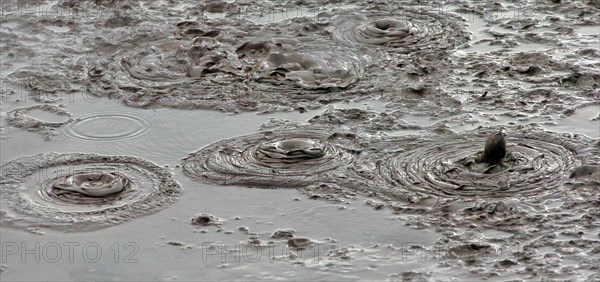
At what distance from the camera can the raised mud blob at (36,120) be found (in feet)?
26.1

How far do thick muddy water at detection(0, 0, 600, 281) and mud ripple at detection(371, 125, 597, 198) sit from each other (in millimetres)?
14

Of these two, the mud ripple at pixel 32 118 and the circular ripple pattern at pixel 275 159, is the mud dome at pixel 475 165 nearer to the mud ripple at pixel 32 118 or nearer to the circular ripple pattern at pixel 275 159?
the circular ripple pattern at pixel 275 159

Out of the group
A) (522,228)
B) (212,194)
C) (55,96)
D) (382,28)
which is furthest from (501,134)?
(55,96)

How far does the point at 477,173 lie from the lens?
6.93m

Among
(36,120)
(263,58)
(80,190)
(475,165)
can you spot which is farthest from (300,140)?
(36,120)

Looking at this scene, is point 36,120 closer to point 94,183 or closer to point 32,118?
point 32,118

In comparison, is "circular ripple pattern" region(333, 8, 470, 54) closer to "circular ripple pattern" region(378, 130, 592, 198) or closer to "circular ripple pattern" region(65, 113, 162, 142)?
"circular ripple pattern" region(378, 130, 592, 198)

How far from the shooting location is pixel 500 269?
5953mm

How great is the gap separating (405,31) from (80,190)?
11.1 ft

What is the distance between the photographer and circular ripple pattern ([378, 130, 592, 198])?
267 inches

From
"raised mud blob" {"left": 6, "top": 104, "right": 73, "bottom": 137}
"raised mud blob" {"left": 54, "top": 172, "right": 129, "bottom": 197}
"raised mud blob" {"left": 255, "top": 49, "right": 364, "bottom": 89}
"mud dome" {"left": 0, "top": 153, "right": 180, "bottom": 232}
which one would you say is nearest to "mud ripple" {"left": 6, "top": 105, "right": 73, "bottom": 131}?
"raised mud blob" {"left": 6, "top": 104, "right": 73, "bottom": 137}

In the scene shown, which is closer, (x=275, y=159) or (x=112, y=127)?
(x=275, y=159)

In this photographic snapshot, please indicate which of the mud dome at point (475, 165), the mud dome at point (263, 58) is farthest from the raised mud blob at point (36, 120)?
the mud dome at point (475, 165)

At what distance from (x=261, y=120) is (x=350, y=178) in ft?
3.67
